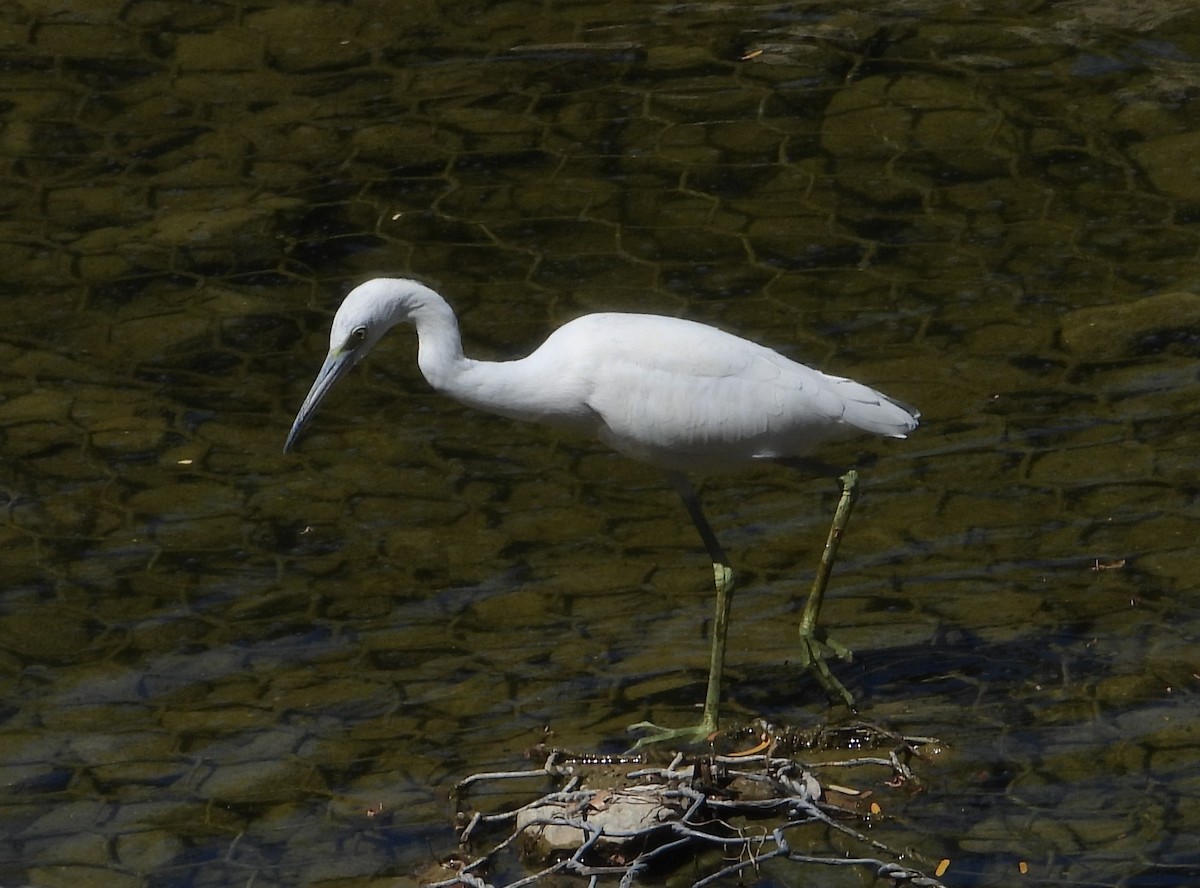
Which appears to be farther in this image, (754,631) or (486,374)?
(754,631)

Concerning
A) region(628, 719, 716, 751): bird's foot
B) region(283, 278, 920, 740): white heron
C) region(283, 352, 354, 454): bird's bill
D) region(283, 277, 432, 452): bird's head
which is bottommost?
region(628, 719, 716, 751): bird's foot

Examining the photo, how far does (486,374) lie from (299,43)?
525 cm

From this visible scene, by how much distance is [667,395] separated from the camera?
203 inches

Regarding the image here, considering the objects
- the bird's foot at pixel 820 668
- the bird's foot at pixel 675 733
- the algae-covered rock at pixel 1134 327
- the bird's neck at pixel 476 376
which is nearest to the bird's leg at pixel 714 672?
the bird's foot at pixel 675 733

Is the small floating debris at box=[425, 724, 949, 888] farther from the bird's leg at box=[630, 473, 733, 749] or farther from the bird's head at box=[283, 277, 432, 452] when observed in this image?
the bird's head at box=[283, 277, 432, 452]

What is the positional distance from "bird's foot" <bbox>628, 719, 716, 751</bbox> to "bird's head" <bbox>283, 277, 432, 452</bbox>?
4.13 ft

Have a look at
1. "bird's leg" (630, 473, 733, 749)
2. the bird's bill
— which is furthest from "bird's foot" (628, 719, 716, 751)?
the bird's bill

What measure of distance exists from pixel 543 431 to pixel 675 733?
2063mm

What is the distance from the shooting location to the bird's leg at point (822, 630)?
17.4ft

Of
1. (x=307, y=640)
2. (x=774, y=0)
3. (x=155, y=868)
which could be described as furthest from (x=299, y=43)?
(x=155, y=868)

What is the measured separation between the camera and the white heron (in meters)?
5.13

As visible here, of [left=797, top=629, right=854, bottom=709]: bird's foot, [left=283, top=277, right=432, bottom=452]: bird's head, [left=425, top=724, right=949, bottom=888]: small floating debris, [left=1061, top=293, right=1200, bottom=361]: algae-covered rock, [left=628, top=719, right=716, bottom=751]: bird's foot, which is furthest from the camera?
[left=1061, top=293, right=1200, bottom=361]: algae-covered rock

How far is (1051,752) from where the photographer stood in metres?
4.99

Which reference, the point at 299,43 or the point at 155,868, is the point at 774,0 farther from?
the point at 155,868
